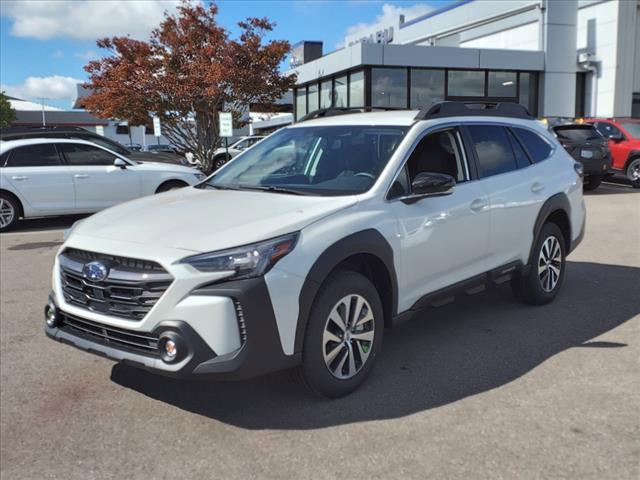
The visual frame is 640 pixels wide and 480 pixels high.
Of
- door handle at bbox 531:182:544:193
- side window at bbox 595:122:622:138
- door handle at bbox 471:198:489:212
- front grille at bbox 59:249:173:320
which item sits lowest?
front grille at bbox 59:249:173:320

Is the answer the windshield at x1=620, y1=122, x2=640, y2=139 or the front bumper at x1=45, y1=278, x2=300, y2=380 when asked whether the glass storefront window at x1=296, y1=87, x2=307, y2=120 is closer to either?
the windshield at x1=620, y1=122, x2=640, y2=139

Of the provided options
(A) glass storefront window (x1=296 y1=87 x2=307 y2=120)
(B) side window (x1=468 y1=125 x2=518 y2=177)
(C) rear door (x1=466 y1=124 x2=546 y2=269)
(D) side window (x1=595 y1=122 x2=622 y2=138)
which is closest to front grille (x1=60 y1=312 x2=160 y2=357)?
(C) rear door (x1=466 y1=124 x2=546 y2=269)

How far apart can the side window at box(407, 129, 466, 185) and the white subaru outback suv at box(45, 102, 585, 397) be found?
1 cm

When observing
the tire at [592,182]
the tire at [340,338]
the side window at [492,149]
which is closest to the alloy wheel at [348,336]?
the tire at [340,338]

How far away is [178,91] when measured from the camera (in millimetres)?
16000

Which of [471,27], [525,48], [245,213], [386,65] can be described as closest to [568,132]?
[386,65]

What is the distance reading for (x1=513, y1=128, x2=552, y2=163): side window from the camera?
18.2 ft

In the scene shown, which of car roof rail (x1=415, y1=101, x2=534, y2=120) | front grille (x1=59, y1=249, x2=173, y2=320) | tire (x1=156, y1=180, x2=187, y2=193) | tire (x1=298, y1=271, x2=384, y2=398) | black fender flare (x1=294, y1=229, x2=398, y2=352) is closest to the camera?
front grille (x1=59, y1=249, x2=173, y2=320)

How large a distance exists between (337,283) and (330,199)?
0.56 meters

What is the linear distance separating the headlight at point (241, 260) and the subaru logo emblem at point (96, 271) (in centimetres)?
53

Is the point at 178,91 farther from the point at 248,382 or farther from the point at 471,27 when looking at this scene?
the point at 471,27

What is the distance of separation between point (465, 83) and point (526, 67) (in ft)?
7.63

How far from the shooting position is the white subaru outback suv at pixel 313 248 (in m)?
3.14

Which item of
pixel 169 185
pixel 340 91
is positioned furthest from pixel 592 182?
pixel 169 185
